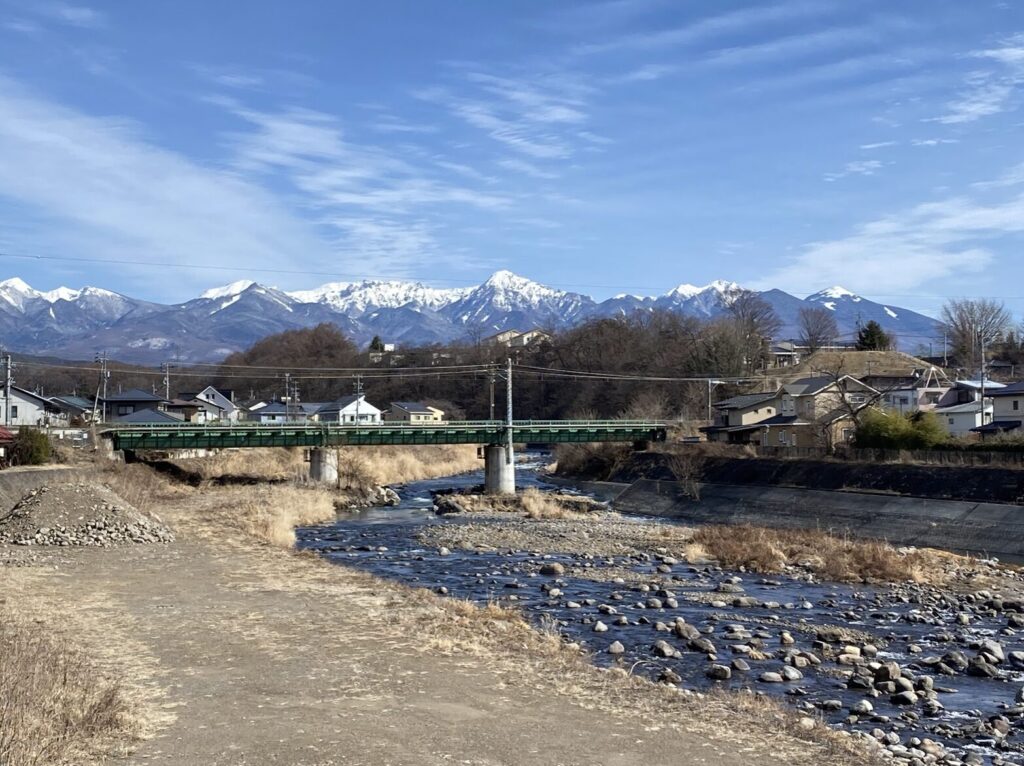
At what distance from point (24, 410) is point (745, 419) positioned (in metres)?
58.9

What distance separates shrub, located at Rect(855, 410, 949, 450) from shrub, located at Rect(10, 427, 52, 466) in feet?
149

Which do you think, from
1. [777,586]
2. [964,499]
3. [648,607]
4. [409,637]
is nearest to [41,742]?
[409,637]

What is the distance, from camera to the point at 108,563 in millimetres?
27281

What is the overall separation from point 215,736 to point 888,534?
110 feet

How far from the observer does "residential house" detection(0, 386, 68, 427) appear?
244 feet

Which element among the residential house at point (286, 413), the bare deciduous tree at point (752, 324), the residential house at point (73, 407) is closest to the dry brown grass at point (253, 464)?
the residential house at point (73, 407)

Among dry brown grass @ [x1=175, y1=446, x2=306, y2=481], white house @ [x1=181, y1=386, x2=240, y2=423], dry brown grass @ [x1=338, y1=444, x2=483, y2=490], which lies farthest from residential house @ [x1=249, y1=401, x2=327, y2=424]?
dry brown grass @ [x1=175, y1=446, x2=306, y2=481]

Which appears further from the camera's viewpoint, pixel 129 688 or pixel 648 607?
pixel 648 607

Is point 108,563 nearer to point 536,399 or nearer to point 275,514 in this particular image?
point 275,514

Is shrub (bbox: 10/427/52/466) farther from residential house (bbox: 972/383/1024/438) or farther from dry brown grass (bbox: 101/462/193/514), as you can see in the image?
residential house (bbox: 972/383/1024/438)

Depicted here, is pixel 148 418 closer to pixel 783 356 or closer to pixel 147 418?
pixel 147 418

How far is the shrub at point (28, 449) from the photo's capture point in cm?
4866

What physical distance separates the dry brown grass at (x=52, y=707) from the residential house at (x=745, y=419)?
59.3 meters

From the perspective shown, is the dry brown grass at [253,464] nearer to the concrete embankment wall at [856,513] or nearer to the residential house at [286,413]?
the residential house at [286,413]
